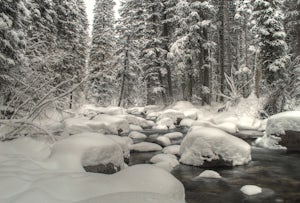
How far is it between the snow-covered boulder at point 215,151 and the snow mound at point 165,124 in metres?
7.63

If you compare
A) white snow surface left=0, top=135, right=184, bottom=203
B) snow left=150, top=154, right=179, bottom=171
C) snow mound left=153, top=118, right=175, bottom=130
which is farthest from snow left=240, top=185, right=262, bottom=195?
snow mound left=153, top=118, right=175, bottom=130

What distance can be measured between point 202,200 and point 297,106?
35.3 feet

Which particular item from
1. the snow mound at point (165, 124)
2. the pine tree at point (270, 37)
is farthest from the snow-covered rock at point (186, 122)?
the pine tree at point (270, 37)

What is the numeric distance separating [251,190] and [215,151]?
2343 mm

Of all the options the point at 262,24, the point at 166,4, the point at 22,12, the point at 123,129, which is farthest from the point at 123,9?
the point at 22,12

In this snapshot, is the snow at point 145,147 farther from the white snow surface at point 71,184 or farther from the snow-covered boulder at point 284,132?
the white snow surface at point 71,184

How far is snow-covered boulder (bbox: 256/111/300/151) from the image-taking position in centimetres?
1119

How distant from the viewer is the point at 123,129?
51.7ft

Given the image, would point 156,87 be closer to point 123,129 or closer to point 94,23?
point 123,129

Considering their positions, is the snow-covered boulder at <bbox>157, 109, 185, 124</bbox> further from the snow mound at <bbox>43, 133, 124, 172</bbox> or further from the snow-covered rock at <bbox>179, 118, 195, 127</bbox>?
the snow mound at <bbox>43, 133, 124, 172</bbox>

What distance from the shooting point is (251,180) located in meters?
8.11

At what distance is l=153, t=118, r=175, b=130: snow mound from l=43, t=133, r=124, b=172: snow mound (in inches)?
428

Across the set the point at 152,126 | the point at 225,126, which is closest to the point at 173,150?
the point at 225,126

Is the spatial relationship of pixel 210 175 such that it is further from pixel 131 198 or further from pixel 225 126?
pixel 225 126
